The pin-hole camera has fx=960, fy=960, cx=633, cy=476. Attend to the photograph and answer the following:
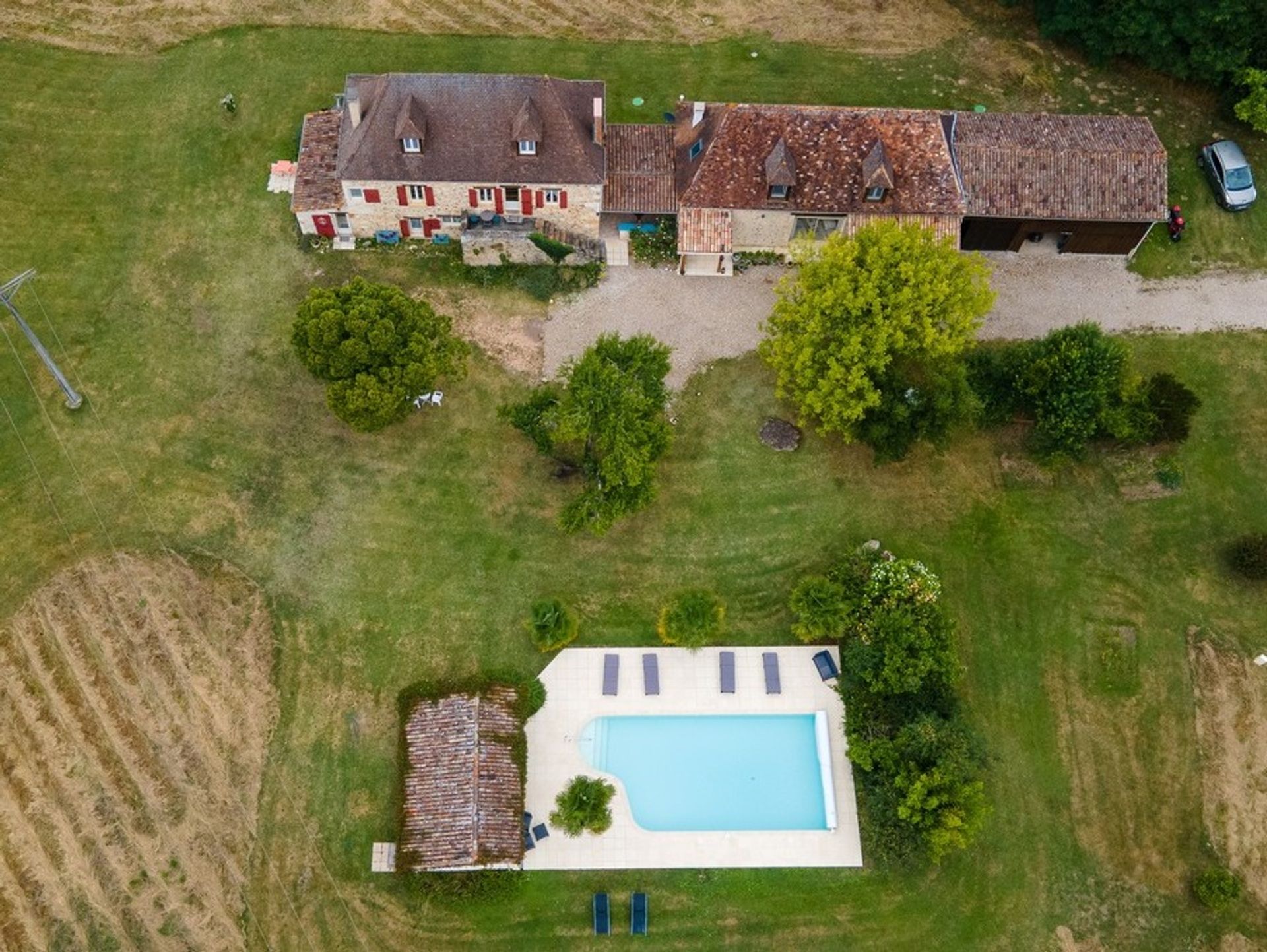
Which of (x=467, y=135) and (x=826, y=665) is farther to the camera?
(x=467, y=135)

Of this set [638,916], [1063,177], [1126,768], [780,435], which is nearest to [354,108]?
[780,435]

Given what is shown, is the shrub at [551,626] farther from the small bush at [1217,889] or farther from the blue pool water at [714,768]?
the small bush at [1217,889]

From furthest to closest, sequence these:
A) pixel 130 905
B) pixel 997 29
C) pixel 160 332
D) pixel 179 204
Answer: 1. pixel 997 29
2. pixel 179 204
3. pixel 160 332
4. pixel 130 905

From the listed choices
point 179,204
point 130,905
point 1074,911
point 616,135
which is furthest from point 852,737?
point 179,204

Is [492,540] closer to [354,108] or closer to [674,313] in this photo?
[674,313]

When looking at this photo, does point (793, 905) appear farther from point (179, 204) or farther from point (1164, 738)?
point (179, 204)

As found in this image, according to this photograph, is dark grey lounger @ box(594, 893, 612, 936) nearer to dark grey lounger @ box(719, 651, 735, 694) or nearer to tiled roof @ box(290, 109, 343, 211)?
dark grey lounger @ box(719, 651, 735, 694)
